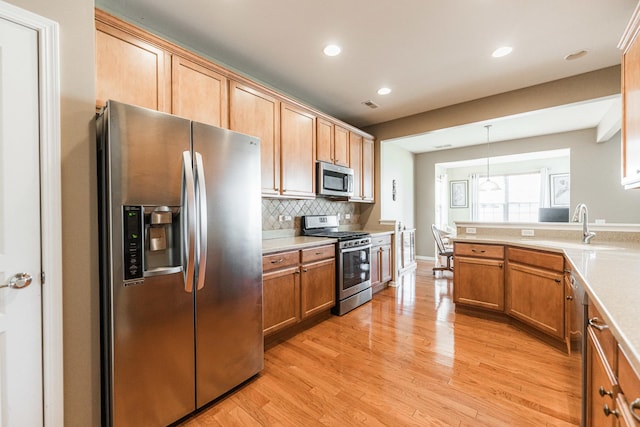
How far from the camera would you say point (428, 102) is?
12.3ft

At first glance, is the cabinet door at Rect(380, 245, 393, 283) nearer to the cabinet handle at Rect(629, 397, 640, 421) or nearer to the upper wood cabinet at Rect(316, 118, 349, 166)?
the upper wood cabinet at Rect(316, 118, 349, 166)

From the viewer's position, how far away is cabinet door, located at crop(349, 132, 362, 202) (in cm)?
410

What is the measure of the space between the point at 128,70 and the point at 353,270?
2.85 meters

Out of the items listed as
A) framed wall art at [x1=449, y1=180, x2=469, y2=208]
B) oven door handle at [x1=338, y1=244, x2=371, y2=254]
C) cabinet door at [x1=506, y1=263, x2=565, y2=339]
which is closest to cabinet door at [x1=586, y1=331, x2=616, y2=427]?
cabinet door at [x1=506, y1=263, x2=565, y2=339]

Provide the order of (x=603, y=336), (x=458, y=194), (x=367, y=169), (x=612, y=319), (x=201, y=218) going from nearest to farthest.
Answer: (x=612, y=319), (x=603, y=336), (x=201, y=218), (x=367, y=169), (x=458, y=194)

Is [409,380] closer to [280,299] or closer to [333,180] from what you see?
[280,299]

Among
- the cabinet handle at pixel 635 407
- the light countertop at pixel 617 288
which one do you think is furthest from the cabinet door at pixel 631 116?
the cabinet handle at pixel 635 407

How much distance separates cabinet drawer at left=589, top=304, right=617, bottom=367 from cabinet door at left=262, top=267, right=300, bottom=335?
6.50ft

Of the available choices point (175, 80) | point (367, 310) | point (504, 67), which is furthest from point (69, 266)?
point (504, 67)

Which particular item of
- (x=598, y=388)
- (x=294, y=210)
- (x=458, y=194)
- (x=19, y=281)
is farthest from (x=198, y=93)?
(x=458, y=194)

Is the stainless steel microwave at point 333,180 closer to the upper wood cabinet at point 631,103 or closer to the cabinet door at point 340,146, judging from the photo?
the cabinet door at point 340,146

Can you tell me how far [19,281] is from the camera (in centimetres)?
120

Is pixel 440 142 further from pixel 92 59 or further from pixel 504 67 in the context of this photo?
pixel 92 59

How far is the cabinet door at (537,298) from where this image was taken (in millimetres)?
2363
